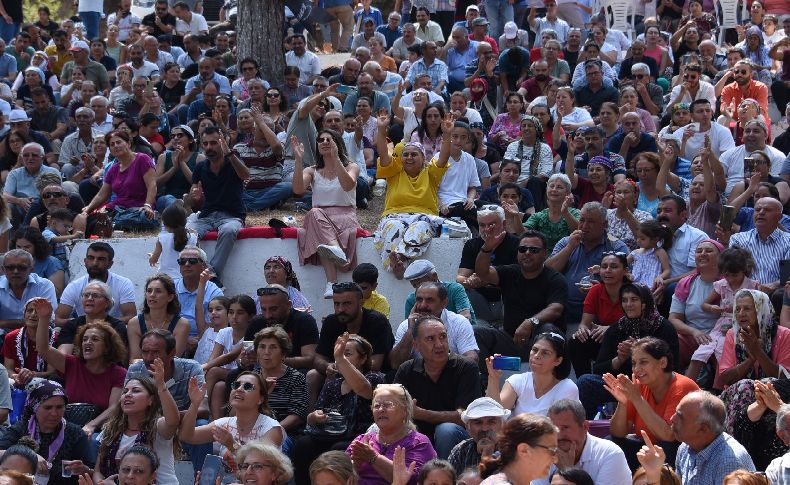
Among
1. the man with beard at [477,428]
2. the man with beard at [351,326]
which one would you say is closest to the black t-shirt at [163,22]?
the man with beard at [351,326]

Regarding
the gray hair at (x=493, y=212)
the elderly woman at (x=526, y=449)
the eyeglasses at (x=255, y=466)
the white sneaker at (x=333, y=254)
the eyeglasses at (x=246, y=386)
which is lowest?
the white sneaker at (x=333, y=254)

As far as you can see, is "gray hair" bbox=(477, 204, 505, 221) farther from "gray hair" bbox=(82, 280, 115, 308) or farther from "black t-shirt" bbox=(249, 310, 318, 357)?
"gray hair" bbox=(82, 280, 115, 308)

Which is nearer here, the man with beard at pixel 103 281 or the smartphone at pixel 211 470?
the smartphone at pixel 211 470

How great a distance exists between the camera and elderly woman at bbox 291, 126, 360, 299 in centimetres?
1258

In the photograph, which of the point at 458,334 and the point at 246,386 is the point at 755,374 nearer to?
the point at 458,334

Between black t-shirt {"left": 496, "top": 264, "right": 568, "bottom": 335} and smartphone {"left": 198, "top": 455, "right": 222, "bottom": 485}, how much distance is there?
2.80 metres

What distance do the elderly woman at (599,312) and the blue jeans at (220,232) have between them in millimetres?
3543

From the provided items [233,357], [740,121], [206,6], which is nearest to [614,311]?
[233,357]

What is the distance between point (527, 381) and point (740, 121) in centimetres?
706

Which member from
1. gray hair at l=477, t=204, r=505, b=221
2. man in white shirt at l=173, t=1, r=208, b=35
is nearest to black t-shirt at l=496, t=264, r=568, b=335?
gray hair at l=477, t=204, r=505, b=221

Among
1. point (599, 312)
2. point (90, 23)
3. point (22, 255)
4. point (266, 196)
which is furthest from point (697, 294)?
point (90, 23)

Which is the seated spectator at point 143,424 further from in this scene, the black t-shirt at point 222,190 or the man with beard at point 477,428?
the black t-shirt at point 222,190

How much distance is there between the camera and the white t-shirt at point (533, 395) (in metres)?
8.93

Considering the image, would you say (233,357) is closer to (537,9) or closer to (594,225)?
(594,225)
